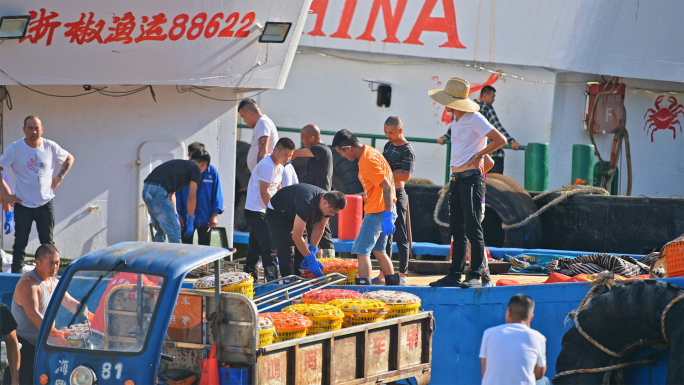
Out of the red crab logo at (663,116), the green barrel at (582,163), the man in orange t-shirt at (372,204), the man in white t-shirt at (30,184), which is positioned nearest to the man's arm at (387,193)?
the man in orange t-shirt at (372,204)

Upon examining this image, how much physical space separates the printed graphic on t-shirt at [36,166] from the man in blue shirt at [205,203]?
1637 mm

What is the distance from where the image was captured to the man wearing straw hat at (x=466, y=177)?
322 inches

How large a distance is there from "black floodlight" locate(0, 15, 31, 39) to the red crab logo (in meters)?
9.56

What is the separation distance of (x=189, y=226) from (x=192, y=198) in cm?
56

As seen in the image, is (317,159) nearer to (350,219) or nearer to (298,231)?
(350,219)

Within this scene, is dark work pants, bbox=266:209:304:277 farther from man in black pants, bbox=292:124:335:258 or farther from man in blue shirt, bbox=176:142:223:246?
man in blue shirt, bbox=176:142:223:246

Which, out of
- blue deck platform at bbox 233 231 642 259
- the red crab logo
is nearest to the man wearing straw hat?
blue deck platform at bbox 233 231 642 259

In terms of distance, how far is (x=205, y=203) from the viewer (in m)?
10.4

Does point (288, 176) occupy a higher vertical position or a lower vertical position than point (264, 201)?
higher

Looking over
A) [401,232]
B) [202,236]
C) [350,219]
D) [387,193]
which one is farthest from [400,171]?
[202,236]

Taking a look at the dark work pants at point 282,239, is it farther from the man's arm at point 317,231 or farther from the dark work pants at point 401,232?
the dark work pants at point 401,232

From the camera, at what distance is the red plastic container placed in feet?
35.4

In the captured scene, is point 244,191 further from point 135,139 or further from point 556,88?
point 556,88

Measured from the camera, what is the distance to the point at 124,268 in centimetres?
593
